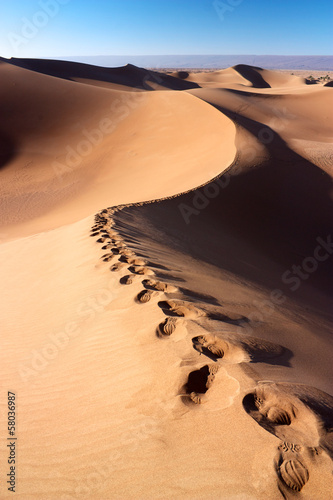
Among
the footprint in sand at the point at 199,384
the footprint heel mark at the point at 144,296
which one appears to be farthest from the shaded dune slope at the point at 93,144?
the footprint in sand at the point at 199,384

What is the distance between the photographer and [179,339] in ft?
8.25

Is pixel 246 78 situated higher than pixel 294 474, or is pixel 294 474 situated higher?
pixel 246 78

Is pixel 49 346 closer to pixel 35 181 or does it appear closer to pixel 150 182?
pixel 150 182

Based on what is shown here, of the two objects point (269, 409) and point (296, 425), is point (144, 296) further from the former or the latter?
point (296, 425)

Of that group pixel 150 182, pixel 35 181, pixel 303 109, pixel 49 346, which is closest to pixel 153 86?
pixel 303 109

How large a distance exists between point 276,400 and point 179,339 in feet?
2.55

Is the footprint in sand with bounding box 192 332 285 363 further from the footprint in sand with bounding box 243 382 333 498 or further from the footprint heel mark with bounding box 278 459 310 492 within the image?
the footprint heel mark with bounding box 278 459 310 492

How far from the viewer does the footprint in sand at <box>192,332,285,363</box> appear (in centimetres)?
237

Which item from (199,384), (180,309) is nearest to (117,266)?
(180,309)

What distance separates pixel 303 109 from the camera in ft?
69.4

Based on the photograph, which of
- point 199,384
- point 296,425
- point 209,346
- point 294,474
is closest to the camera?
point 294,474

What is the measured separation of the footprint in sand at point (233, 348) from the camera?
2.37 m

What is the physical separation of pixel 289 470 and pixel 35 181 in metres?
13.2

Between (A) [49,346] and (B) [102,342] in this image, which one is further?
(A) [49,346]
